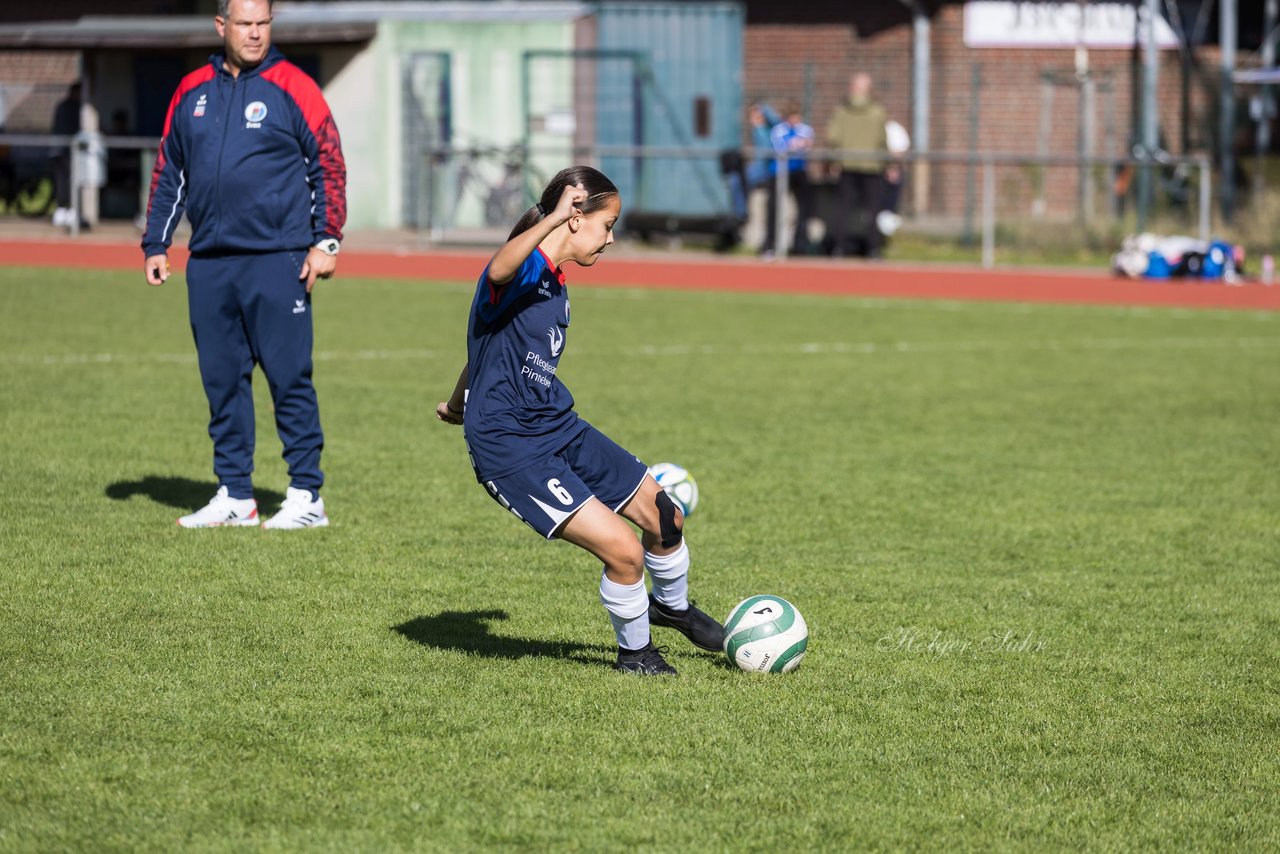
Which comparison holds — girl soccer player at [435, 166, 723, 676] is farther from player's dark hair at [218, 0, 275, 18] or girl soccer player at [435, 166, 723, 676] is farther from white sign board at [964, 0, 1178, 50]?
white sign board at [964, 0, 1178, 50]

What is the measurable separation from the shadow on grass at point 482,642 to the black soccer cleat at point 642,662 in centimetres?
17

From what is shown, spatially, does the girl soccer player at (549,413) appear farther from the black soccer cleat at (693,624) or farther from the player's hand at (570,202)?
the black soccer cleat at (693,624)

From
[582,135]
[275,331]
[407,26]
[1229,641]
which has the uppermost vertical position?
[407,26]

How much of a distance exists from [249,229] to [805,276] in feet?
49.6

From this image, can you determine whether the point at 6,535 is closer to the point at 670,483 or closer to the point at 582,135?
the point at 670,483

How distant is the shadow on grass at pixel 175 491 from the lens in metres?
8.48

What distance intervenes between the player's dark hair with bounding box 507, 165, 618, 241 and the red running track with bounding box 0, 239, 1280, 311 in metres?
15.5

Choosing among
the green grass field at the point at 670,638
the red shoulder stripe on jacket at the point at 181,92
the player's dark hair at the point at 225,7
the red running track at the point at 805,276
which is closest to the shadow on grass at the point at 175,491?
the green grass field at the point at 670,638

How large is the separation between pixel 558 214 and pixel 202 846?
2083mm

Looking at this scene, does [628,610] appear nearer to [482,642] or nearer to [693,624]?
[693,624]

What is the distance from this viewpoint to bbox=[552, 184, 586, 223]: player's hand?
5277mm

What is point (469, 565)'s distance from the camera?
290 inches

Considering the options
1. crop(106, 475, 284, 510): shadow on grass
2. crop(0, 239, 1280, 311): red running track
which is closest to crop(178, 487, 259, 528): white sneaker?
crop(106, 475, 284, 510): shadow on grass

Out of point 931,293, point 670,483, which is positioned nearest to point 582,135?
point 931,293
